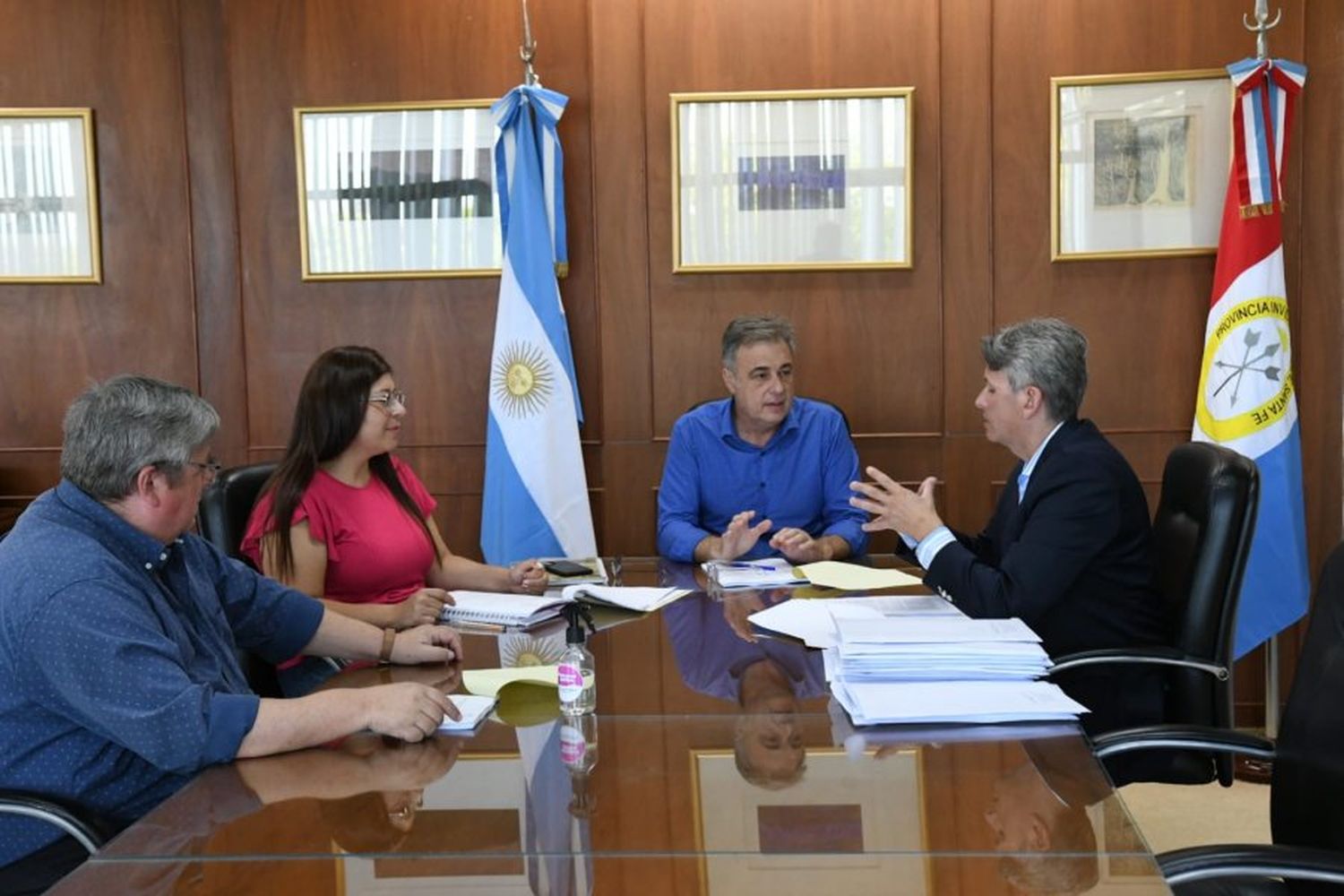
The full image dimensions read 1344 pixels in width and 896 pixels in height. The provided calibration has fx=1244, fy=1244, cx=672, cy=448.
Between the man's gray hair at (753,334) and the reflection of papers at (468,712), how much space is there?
1.89 m

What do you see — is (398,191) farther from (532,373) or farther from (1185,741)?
(1185,741)

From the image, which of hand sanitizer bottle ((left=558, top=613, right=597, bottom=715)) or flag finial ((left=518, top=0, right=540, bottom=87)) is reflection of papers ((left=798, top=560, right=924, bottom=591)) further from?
flag finial ((left=518, top=0, right=540, bottom=87))

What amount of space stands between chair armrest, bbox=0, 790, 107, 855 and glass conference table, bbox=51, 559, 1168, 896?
0.17 meters

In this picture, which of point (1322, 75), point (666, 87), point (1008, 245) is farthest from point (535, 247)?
point (1322, 75)

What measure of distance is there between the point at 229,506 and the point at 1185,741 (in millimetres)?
2073

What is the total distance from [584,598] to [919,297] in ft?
6.62

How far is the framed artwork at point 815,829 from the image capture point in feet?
4.20

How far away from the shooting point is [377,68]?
426cm

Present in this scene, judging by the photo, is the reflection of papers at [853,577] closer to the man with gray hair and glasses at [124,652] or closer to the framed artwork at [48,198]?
the man with gray hair and glasses at [124,652]

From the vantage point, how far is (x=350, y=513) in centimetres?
289

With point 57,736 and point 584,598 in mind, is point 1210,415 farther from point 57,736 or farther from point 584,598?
point 57,736

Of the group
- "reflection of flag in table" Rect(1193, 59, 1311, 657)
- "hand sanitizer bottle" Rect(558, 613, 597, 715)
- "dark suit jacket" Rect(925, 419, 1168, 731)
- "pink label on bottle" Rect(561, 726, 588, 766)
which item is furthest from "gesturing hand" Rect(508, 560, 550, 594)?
"reflection of flag in table" Rect(1193, 59, 1311, 657)

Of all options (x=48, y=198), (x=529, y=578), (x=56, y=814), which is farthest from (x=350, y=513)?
(x=48, y=198)

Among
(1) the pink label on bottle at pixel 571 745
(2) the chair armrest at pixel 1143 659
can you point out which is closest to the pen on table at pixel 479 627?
(1) the pink label on bottle at pixel 571 745
